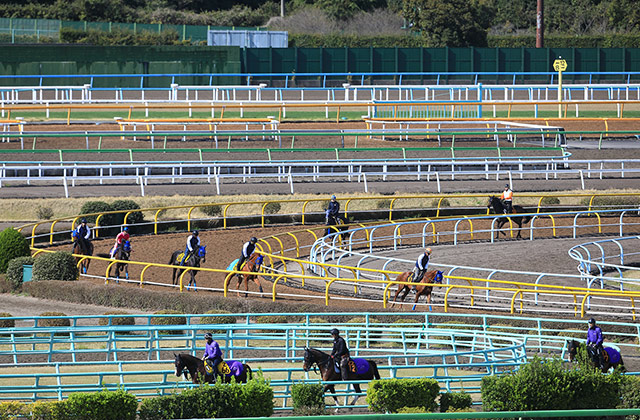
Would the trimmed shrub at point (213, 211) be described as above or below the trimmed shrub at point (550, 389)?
below

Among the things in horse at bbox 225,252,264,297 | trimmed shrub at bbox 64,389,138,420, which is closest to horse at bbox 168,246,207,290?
horse at bbox 225,252,264,297

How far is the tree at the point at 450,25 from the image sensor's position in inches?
2307

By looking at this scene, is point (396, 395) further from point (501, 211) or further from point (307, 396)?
point (501, 211)

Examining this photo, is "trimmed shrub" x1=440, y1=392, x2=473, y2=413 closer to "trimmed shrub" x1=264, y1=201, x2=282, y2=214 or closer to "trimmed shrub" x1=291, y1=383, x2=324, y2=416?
"trimmed shrub" x1=291, y1=383, x2=324, y2=416

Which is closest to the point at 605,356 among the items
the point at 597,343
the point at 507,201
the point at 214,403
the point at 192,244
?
the point at 597,343

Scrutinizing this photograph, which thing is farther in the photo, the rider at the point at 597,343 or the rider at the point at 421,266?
the rider at the point at 421,266

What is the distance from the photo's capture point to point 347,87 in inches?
1796

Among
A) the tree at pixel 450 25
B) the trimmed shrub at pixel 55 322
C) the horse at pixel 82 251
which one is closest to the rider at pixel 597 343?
the trimmed shrub at pixel 55 322

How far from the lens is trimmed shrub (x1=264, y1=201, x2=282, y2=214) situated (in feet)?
105

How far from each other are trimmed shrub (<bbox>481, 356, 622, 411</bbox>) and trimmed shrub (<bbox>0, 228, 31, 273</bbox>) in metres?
16.0

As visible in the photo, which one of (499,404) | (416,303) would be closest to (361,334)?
(416,303)

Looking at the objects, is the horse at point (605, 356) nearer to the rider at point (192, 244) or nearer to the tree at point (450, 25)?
the rider at point (192, 244)

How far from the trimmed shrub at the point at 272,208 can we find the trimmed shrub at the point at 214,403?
19411mm

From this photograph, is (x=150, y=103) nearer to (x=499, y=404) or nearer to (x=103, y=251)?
(x=103, y=251)
